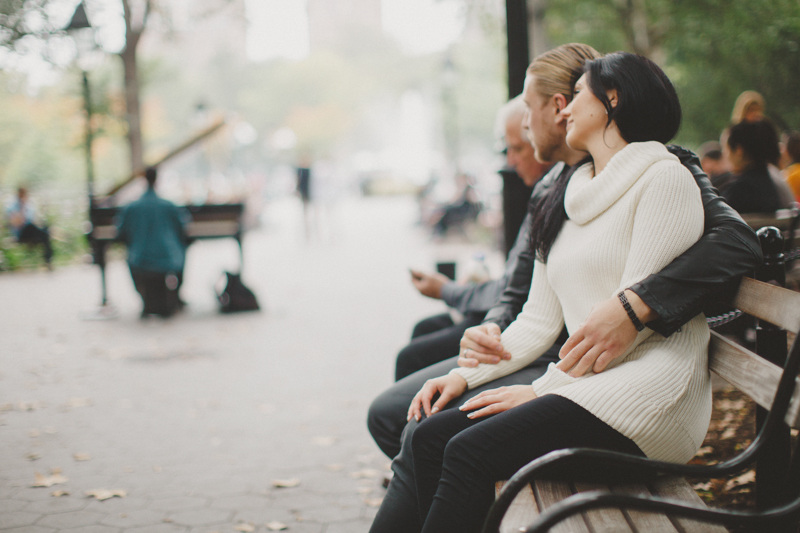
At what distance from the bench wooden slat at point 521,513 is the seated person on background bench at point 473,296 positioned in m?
1.36

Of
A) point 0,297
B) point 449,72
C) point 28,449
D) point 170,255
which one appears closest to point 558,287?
point 28,449

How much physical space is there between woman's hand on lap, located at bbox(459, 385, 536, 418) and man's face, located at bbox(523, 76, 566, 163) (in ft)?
3.61

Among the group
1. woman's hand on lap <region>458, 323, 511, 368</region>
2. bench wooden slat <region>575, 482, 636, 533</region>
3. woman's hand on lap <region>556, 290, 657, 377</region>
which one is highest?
woman's hand on lap <region>556, 290, 657, 377</region>

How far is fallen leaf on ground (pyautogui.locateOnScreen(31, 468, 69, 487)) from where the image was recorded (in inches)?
141

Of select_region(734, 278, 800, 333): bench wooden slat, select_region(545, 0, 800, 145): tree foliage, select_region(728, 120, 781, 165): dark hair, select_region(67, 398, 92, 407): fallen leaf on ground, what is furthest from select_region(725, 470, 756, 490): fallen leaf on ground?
select_region(67, 398, 92, 407): fallen leaf on ground

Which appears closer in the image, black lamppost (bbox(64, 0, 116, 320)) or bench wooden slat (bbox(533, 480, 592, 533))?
bench wooden slat (bbox(533, 480, 592, 533))

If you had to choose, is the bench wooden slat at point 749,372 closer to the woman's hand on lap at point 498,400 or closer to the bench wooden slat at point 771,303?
the bench wooden slat at point 771,303

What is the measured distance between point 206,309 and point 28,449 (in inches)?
204

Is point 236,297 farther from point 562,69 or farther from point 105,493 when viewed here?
point 562,69

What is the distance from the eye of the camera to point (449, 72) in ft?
62.8

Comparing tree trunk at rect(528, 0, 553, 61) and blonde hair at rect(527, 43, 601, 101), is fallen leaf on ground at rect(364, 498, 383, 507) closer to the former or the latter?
blonde hair at rect(527, 43, 601, 101)

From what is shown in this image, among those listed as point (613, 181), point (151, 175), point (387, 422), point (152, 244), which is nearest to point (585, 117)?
point (613, 181)

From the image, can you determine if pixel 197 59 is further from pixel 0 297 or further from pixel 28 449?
pixel 28 449

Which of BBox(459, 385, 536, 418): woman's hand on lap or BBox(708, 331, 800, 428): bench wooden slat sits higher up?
BBox(708, 331, 800, 428): bench wooden slat
